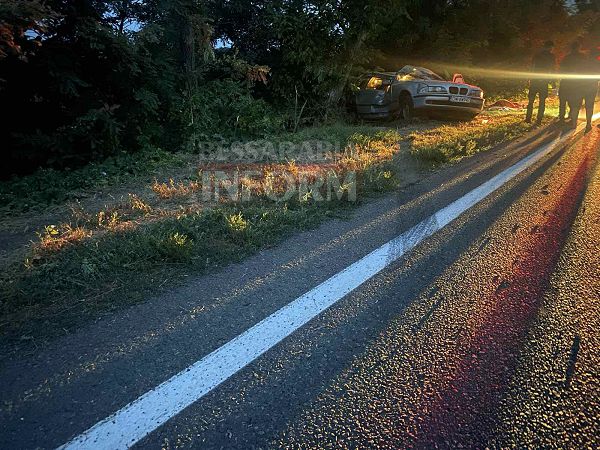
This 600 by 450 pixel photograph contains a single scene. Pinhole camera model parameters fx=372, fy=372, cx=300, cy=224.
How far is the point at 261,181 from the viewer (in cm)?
528

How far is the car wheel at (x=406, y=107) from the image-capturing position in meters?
11.4

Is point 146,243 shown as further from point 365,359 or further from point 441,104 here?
point 441,104

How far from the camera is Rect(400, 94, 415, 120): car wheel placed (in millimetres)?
11375

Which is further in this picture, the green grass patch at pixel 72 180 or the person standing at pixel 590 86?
the person standing at pixel 590 86

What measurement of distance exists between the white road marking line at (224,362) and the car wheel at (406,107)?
915 cm

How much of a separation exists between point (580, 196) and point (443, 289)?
121 inches

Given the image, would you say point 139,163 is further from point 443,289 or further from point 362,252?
point 443,289

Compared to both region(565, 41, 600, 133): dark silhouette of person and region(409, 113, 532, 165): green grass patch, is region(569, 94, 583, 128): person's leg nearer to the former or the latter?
region(565, 41, 600, 133): dark silhouette of person

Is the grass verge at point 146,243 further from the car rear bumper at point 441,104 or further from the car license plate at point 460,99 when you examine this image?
the car license plate at point 460,99

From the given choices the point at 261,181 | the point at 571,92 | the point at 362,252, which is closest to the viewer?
the point at 362,252

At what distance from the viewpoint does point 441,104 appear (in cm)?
1079

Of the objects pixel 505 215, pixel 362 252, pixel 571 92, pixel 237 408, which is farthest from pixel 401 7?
pixel 237 408

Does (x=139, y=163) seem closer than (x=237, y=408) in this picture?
No

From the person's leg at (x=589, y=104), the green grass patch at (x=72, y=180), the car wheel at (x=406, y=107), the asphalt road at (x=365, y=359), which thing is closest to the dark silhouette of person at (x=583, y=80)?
the person's leg at (x=589, y=104)
